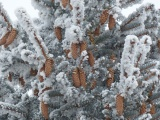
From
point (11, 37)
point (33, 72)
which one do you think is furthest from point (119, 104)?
point (11, 37)

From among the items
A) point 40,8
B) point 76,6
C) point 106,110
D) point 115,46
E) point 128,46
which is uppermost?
point 40,8

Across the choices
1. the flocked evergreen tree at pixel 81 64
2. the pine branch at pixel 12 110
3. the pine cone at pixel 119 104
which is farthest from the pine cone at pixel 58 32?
the pine cone at pixel 119 104

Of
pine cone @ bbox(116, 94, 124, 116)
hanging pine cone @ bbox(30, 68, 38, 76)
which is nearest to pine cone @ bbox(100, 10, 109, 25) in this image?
hanging pine cone @ bbox(30, 68, 38, 76)

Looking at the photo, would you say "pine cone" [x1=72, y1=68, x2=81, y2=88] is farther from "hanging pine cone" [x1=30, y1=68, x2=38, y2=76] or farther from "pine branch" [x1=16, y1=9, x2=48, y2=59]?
"hanging pine cone" [x1=30, y1=68, x2=38, y2=76]

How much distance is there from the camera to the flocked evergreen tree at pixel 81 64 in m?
3.15

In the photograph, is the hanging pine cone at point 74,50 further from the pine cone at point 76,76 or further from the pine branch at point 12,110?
the pine branch at point 12,110

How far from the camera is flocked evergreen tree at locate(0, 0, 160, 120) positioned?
315 centimetres

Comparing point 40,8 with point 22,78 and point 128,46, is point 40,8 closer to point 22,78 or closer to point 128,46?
point 22,78

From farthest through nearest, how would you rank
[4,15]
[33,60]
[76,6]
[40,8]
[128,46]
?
1. [40,8]
2. [4,15]
3. [33,60]
4. [76,6]
5. [128,46]

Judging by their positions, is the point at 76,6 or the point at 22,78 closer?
the point at 76,6

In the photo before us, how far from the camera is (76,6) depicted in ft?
10.1

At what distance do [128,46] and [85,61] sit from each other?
2.88 feet

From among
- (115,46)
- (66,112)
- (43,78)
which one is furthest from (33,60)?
(115,46)

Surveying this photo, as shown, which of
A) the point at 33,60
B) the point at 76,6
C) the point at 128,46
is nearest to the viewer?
the point at 128,46
